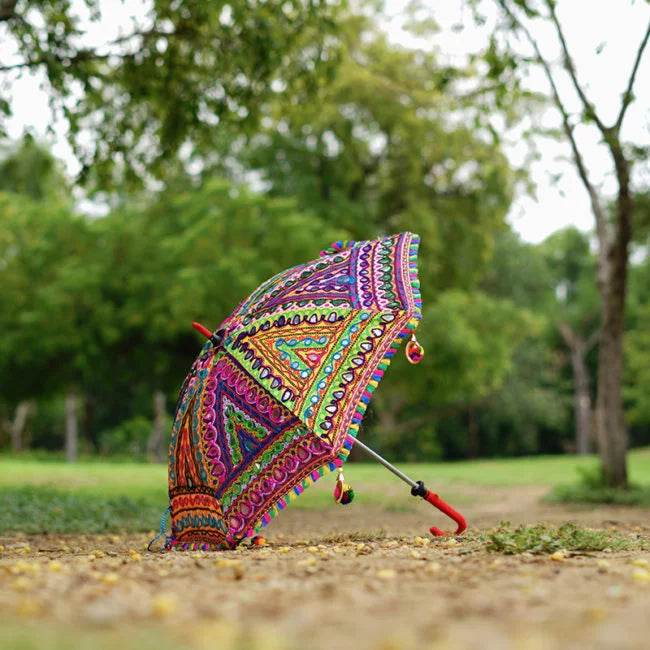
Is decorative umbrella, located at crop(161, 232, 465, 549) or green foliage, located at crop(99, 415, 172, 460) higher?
decorative umbrella, located at crop(161, 232, 465, 549)

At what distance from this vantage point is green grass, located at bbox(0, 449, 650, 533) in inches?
320

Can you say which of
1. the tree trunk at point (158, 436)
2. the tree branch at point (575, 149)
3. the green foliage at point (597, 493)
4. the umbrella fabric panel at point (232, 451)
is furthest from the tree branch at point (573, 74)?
the tree trunk at point (158, 436)

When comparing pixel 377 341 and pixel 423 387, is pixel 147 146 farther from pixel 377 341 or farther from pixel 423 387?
pixel 423 387

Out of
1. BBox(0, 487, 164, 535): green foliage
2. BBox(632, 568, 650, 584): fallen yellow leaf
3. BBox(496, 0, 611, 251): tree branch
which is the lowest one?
BBox(0, 487, 164, 535): green foliage

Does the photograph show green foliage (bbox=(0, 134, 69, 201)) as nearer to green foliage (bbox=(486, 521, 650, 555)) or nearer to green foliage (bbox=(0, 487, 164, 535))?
green foliage (bbox=(0, 487, 164, 535))

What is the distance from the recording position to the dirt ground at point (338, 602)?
7.42 feet

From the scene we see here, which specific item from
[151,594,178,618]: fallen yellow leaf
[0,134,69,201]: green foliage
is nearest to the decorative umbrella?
[151,594,178,618]: fallen yellow leaf

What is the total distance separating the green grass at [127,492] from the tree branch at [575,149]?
147 inches

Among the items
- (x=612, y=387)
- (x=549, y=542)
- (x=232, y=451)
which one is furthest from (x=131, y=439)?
(x=549, y=542)

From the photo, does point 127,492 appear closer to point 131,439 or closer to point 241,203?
point 241,203

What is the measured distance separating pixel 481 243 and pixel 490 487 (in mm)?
7881

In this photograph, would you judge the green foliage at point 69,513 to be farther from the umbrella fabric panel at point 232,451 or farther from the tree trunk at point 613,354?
the tree trunk at point 613,354

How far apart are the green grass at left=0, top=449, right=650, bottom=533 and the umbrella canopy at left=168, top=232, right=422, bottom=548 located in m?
3.20

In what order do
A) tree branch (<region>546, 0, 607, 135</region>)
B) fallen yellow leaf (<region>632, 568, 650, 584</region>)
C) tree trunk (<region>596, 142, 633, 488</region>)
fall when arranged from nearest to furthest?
fallen yellow leaf (<region>632, 568, 650, 584</region>) < tree branch (<region>546, 0, 607, 135</region>) < tree trunk (<region>596, 142, 633, 488</region>)
